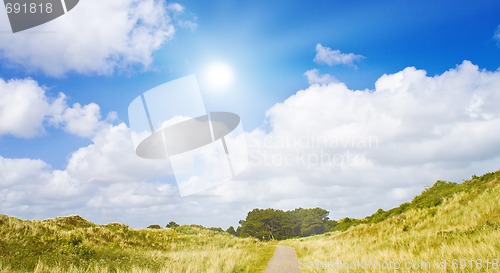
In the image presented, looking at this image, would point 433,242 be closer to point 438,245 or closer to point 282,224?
point 438,245

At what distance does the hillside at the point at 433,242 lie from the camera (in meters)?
8.36

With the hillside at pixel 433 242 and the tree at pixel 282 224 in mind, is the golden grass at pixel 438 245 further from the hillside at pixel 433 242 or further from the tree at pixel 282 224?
the tree at pixel 282 224

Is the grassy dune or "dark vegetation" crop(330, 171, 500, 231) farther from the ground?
the grassy dune

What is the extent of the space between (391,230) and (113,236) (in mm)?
21994

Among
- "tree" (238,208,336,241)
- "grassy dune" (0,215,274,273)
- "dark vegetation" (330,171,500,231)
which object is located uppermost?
"grassy dune" (0,215,274,273)

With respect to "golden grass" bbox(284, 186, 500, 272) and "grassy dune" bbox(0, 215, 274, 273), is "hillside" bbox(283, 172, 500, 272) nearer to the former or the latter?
"golden grass" bbox(284, 186, 500, 272)

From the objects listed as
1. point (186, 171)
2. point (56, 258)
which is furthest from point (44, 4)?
point (56, 258)

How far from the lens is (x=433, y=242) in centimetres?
1282

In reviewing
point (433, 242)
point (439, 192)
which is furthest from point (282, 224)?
point (433, 242)

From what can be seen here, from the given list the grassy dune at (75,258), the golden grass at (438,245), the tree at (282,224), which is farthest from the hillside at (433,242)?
the tree at (282,224)

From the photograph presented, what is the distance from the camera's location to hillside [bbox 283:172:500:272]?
8359 millimetres

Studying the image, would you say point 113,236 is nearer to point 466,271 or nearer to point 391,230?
point 391,230

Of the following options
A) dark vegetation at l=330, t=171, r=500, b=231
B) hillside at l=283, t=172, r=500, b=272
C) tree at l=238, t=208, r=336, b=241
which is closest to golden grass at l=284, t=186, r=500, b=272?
hillside at l=283, t=172, r=500, b=272

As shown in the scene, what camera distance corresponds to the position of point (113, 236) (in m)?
27.2
